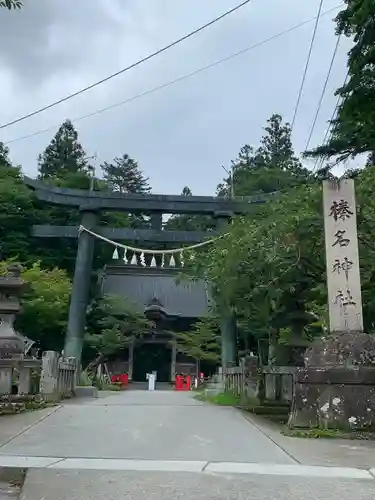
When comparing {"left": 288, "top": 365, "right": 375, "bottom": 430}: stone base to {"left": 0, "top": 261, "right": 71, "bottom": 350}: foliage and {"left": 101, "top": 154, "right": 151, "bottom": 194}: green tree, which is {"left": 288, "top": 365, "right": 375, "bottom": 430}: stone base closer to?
{"left": 0, "top": 261, "right": 71, "bottom": 350}: foliage

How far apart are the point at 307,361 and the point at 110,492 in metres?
4.74

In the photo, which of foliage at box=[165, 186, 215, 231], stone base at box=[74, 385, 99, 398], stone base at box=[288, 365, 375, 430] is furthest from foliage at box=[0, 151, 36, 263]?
stone base at box=[288, 365, 375, 430]

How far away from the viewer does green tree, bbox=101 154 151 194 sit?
2618 inches

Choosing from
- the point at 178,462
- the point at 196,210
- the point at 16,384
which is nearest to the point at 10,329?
the point at 16,384

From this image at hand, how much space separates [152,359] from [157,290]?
5545 millimetres

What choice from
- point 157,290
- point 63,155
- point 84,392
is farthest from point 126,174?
point 84,392

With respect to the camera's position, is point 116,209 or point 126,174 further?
point 126,174

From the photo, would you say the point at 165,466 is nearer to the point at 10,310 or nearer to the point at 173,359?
the point at 10,310

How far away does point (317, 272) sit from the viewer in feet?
36.2

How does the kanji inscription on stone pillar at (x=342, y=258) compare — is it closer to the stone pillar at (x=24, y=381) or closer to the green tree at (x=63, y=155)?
the stone pillar at (x=24, y=381)

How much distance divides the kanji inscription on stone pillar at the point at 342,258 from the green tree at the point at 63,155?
46.7 meters

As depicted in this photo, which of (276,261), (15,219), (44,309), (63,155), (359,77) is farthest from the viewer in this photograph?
(63,155)

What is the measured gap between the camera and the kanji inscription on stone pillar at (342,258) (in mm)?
8422

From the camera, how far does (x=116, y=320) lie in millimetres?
29547
